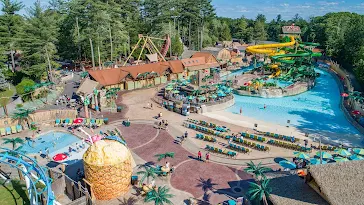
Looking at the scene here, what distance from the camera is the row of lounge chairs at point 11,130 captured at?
34469 mm

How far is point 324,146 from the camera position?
30.9 m

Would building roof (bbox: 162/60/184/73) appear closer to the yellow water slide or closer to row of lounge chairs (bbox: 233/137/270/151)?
the yellow water slide

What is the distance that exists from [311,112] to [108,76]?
35.3m

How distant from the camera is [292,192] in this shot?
19.1m

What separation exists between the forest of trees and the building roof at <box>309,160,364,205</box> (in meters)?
38.2

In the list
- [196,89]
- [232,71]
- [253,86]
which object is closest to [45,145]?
[196,89]

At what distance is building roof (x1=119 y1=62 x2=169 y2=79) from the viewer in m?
55.0

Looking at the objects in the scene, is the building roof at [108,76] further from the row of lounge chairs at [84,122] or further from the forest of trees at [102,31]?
the row of lounge chairs at [84,122]

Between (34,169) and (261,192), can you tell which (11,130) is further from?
(261,192)

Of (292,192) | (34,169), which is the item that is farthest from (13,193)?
(292,192)

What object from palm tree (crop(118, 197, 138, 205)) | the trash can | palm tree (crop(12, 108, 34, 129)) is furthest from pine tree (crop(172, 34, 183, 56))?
palm tree (crop(118, 197, 138, 205))

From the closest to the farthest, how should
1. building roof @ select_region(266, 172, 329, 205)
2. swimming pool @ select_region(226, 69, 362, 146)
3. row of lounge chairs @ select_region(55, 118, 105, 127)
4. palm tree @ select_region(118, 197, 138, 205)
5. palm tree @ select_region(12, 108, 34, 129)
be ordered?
building roof @ select_region(266, 172, 329, 205), palm tree @ select_region(118, 197, 138, 205), palm tree @ select_region(12, 108, 34, 129), swimming pool @ select_region(226, 69, 362, 146), row of lounge chairs @ select_region(55, 118, 105, 127)

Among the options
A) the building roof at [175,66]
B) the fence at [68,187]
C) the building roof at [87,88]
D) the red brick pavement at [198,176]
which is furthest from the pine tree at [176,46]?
the fence at [68,187]

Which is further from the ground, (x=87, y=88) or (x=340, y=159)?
(x=87, y=88)
